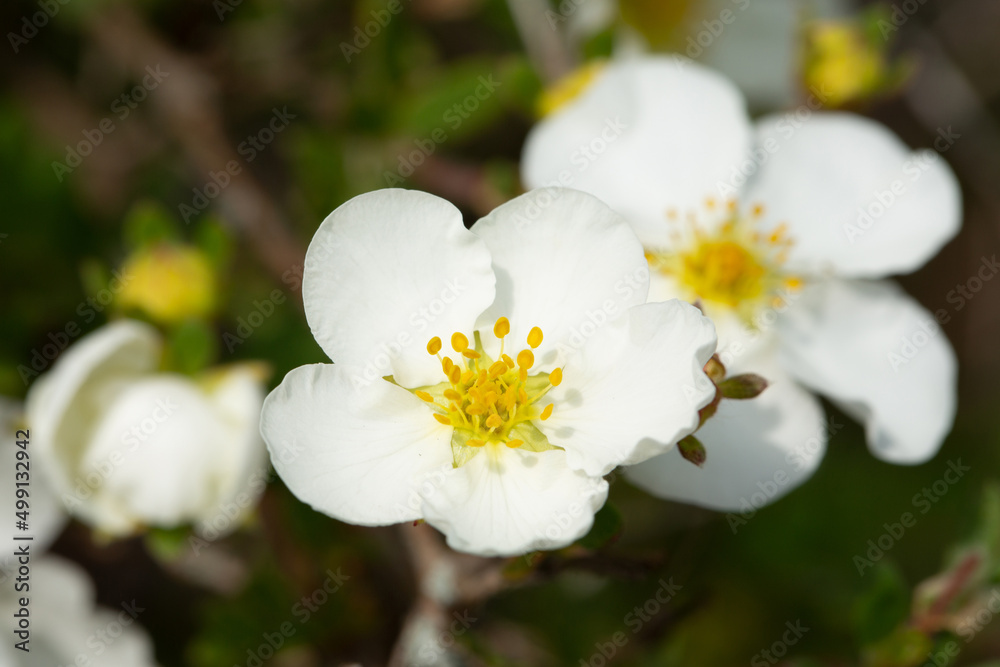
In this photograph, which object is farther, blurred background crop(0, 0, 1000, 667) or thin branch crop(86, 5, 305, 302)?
thin branch crop(86, 5, 305, 302)

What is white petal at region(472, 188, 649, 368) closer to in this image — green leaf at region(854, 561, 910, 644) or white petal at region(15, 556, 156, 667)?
green leaf at region(854, 561, 910, 644)

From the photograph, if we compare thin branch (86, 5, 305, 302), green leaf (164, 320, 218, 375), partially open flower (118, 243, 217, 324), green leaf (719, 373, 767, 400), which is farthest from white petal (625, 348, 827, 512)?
thin branch (86, 5, 305, 302)

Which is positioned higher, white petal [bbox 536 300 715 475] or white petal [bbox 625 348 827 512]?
white petal [bbox 536 300 715 475]

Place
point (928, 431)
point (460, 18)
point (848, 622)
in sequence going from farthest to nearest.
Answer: point (460, 18) < point (848, 622) < point (928, 431)

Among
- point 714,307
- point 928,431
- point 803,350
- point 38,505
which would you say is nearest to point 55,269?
point 38,505

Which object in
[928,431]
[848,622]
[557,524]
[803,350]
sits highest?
[557,524]

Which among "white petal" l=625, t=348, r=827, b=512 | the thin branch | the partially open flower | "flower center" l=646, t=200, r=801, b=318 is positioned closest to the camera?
"white petal" l=625, t=348, r=827, b=512

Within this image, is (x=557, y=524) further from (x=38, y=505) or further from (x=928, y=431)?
(x=38, y=505)

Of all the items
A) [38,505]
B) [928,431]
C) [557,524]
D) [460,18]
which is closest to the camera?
[557,524]
